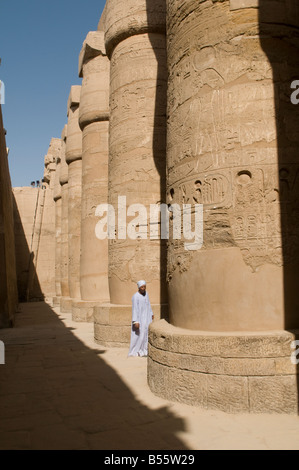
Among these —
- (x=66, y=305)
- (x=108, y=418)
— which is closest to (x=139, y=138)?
(x=108, y=418)

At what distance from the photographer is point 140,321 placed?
6398 mm

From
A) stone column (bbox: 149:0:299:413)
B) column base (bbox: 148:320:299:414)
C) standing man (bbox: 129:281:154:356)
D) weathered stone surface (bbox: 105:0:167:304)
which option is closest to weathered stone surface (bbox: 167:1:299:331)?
stone column (bbox: 149:0:299:413)

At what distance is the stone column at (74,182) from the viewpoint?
46.2ft

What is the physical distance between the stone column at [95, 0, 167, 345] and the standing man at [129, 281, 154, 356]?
2.15 feet

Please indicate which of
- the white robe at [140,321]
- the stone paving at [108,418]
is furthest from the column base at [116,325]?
the stone paving at [108,418]

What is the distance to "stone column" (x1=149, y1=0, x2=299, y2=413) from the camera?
3574 mm

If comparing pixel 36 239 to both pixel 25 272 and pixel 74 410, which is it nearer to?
pixel 25 272

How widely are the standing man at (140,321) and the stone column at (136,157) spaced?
2.15ft

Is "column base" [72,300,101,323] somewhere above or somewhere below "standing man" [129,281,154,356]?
below

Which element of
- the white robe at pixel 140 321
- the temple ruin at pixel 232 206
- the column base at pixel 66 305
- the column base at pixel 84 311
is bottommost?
the column base at pixel 66 305

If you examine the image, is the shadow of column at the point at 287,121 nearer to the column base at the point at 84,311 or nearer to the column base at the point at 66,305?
the column base at the point at 84,311

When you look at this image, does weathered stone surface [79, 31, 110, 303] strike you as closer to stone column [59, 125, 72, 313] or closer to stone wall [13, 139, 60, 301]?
stone column [59, 125, 72, 313]
